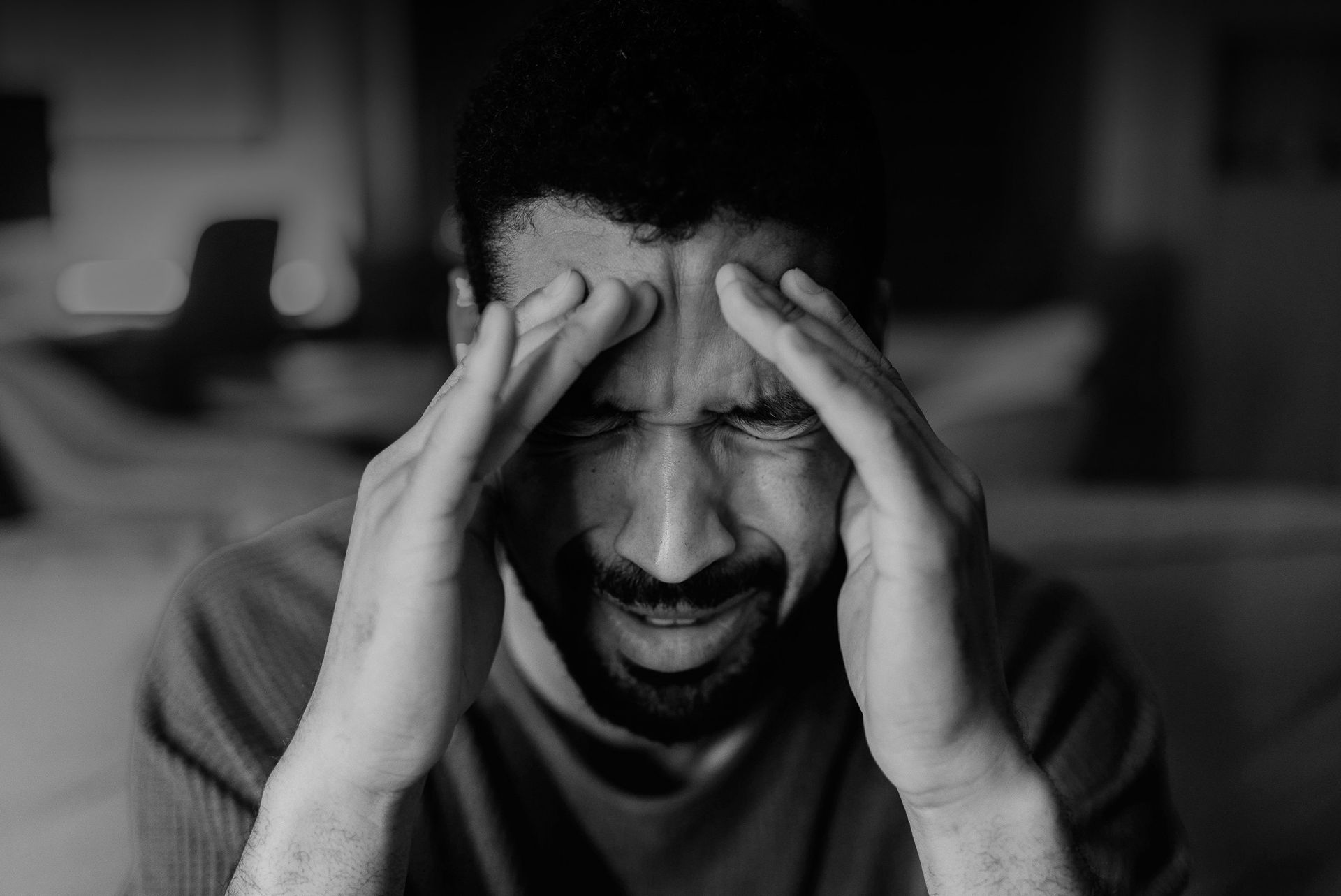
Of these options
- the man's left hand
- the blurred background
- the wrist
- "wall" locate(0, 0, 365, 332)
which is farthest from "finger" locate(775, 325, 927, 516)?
"wall" locate(0, 0, 365, 332)

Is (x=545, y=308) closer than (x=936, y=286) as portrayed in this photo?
Yes

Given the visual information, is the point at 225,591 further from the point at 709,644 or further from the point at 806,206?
the point at 806,206

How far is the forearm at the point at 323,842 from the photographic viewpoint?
812 millimetres

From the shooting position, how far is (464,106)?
107cm

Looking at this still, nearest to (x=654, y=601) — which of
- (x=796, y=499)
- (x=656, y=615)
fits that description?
(x=656, y=615)

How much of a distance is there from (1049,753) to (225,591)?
0.84 m

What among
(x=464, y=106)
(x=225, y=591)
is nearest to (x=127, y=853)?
Result: (x=225, y=591)

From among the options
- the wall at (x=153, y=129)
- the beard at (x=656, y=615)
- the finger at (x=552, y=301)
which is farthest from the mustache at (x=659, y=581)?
the wall at (x=153, y=129)

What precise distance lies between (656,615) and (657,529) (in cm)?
10

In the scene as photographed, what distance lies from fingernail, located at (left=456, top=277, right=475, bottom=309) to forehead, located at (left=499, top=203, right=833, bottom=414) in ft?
0.59

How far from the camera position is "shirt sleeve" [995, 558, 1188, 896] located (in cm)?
107

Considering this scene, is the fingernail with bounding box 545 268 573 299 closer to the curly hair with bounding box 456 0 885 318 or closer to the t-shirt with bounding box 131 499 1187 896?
the curly hair with bounding box 456 0 885 318

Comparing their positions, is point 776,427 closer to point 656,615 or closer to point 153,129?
point 656,615

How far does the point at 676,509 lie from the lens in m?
0.88
